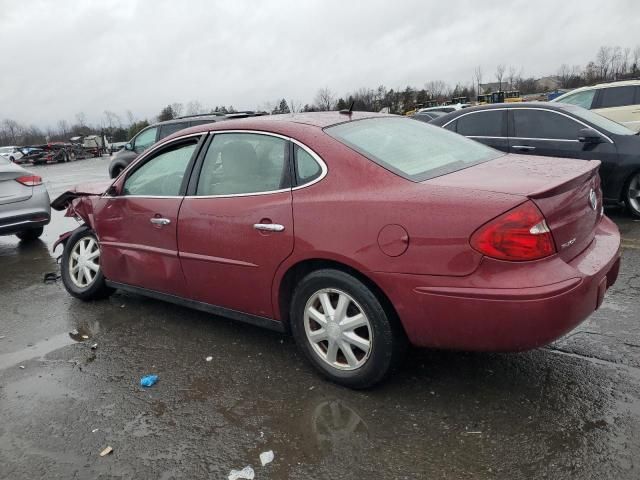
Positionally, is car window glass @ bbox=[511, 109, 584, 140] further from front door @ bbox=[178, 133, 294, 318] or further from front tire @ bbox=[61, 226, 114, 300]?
front tire @ bbox=[61, 226, 114, 300]

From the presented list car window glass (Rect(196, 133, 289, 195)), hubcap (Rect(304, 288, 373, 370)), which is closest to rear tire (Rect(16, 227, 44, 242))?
car window glass (Rect(196, 133, 289, 195))

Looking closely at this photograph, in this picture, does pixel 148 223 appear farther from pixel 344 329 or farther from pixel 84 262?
pixel 344 329

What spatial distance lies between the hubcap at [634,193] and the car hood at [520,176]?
4.03 metres

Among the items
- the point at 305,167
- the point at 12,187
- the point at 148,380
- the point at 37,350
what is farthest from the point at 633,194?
the point at 12,187

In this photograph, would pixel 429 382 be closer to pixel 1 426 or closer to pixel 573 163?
pixel 573 163

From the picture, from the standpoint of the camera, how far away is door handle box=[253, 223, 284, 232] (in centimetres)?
320

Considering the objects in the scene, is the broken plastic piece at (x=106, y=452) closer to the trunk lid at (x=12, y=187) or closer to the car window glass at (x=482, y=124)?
the trunk lid at (x=12, y=187)

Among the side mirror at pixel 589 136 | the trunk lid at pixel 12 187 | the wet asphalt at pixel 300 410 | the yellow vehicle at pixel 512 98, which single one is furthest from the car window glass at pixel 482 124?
the yellow vehicle at pixel 512 98

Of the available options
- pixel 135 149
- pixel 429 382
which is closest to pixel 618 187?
pixel 429 382

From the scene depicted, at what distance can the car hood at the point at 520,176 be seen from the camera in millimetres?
2676

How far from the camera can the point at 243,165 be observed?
3.62 meters

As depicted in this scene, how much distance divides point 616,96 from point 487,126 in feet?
14.5

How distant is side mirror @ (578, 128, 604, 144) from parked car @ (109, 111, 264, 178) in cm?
653

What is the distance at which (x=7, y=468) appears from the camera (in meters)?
2.67
